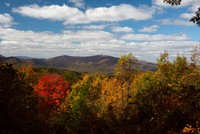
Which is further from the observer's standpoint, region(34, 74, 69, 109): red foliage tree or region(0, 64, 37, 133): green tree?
region(34, 74, 69, 109): red foliage tree

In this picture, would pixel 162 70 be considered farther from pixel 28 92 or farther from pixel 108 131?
pixel 28 92

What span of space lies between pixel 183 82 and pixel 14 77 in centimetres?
2503

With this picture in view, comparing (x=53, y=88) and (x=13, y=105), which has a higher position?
(x=13, y=105)

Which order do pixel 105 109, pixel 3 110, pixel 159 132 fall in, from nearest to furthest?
pixel 3 110, pixel 159 132, pixel 105 109

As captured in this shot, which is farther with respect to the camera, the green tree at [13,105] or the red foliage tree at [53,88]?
the red foliage tree at [53,88]

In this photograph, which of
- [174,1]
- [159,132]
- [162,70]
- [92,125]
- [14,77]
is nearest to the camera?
[174,1]

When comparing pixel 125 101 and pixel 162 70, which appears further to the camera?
pixel 162 70

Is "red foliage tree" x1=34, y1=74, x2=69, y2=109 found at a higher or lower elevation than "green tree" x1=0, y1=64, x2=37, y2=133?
lower

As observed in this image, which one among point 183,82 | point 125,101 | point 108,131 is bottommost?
point 108,131

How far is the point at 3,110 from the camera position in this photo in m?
Answer: 23.9

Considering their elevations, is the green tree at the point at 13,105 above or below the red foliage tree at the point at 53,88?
above

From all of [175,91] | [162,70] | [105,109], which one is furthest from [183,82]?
[162,70]

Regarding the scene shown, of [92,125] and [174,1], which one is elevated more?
[174,1]

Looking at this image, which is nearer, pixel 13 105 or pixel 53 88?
pixel 13 105
